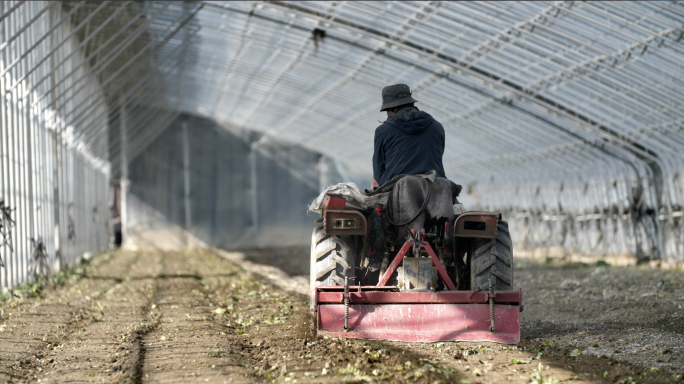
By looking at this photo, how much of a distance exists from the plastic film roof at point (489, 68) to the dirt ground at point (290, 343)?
4473mm

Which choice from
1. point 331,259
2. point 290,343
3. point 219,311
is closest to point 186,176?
point 219,311

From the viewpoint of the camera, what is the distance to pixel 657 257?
16188mm

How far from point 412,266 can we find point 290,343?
1.23 metres

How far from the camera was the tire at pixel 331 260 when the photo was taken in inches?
259

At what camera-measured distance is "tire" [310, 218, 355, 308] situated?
6.57m

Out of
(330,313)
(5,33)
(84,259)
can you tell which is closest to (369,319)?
(330,313)

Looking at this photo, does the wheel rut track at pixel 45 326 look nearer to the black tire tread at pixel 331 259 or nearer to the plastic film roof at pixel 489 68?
the black tire tread at pixel 331 259

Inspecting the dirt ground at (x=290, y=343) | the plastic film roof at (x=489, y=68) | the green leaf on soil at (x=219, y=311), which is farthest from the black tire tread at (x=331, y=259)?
the plastic film roof at (x=489, y=68)

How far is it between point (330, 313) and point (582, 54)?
407 inches

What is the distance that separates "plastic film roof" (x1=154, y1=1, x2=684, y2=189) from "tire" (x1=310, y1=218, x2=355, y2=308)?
756 centimetres

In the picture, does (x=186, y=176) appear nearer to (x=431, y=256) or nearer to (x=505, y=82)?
(x=505, y=82)

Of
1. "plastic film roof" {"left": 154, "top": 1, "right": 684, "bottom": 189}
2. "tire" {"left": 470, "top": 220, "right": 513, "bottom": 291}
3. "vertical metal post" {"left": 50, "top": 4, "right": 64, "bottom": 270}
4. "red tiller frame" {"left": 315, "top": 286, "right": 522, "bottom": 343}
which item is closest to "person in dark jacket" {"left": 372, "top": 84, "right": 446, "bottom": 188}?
"tire" {"left": 470, "top": 220, "right": 513, "bottom": 291}

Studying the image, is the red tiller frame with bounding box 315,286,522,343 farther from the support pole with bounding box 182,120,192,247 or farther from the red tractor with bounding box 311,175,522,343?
the support pole with bounding box 182,120,192,247

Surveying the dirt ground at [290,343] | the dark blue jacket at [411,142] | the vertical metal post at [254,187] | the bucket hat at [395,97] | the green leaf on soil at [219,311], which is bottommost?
the dirt ground at [290,343]
